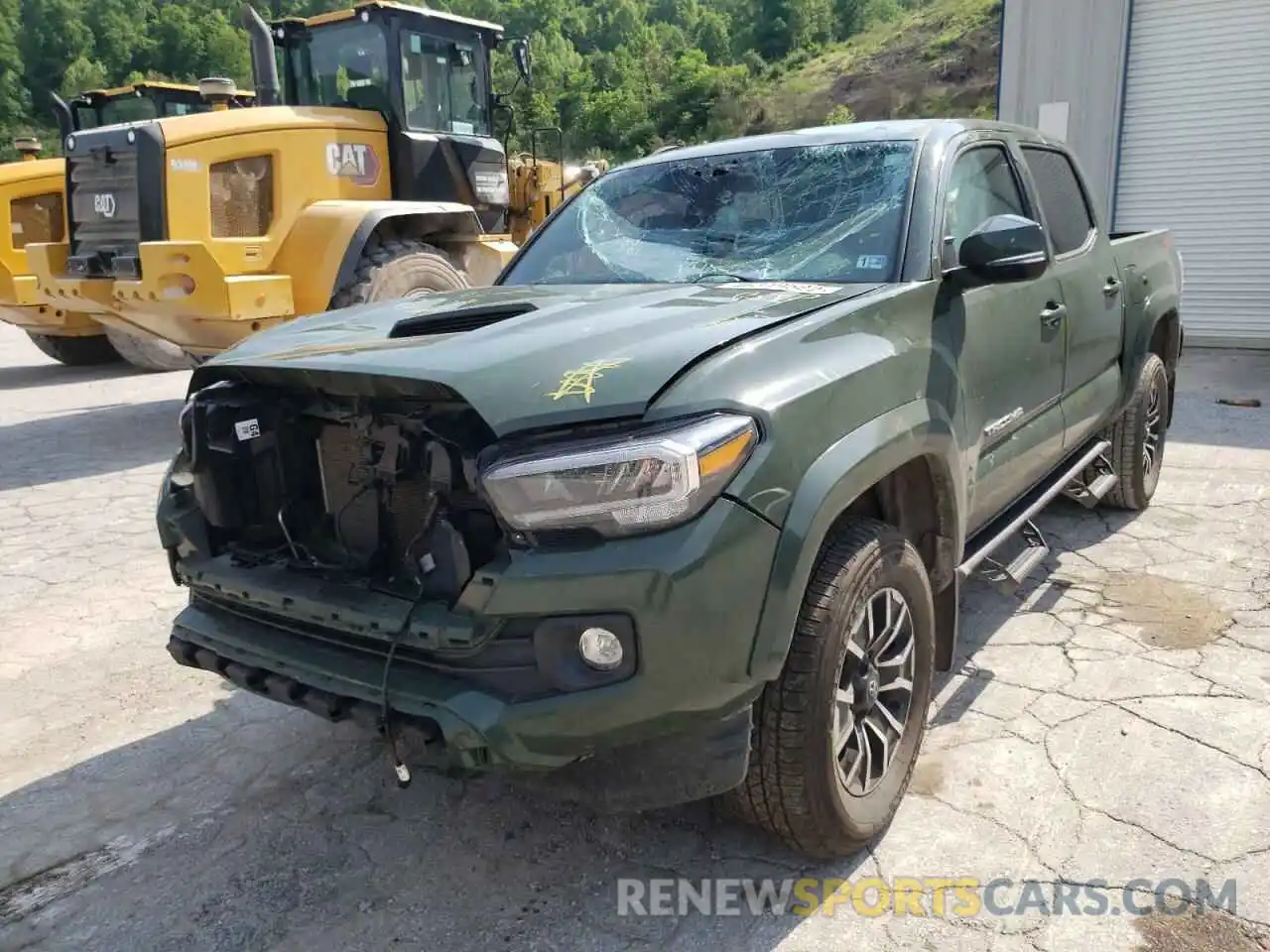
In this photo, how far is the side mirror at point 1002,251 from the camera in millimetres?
2857

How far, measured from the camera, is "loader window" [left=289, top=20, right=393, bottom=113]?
8.23 m

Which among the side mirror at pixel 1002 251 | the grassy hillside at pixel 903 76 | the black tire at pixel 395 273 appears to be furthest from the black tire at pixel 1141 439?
the grassy hillside at pixel 903 76

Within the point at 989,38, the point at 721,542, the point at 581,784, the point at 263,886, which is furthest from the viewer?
the point at 989,38

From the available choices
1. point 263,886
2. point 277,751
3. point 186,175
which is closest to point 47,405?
point 186,175

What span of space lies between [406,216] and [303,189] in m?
0.79

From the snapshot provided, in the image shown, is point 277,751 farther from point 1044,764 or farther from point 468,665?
point 1044,764

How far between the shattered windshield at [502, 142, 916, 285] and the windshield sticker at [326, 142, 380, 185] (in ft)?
15.2

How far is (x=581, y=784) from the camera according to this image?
2.11 m

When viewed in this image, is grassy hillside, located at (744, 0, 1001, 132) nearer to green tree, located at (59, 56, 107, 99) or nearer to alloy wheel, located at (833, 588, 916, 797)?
green tree, located at (59, 56, 107, 99)

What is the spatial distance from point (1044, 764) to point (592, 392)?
72.8 inches

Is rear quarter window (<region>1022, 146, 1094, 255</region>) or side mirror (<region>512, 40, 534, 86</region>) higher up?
side mirror (<region>512, 40, 534, 86</region>)

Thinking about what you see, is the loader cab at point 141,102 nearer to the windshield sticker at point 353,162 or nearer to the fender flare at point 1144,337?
the windshield sticker at point 353,162

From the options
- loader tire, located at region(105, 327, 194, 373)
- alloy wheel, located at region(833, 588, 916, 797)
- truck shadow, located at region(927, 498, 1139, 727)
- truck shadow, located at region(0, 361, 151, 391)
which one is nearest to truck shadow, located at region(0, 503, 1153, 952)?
truck shadow, located at region(927, 498, 1139, 727)

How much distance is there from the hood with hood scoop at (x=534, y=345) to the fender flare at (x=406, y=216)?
4376 mm
